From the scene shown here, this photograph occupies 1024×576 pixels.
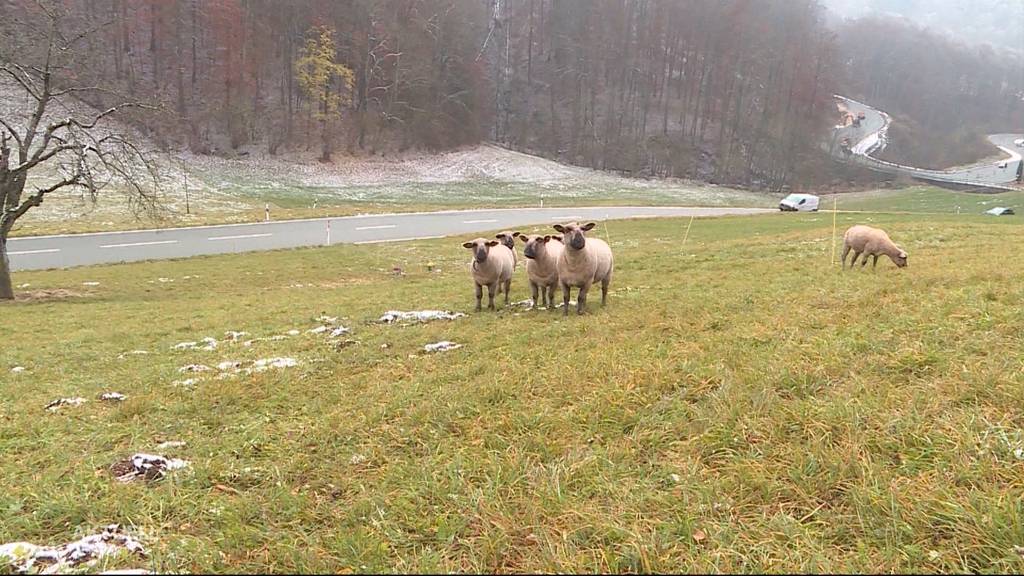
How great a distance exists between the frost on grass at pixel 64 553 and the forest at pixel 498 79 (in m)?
55.6

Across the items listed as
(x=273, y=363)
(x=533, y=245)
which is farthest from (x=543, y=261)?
(x=273, y=363)

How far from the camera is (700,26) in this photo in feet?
308

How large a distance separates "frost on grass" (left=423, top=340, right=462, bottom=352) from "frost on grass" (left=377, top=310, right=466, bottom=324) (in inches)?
105

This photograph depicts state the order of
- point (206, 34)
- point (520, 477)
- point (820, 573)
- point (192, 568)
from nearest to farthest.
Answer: point (820, 573)
point (192, 568)
point (520, 477)
point (206, 34)

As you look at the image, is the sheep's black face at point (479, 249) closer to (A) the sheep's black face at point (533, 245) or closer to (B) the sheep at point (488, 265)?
(B) the sheep at point (488, 265)

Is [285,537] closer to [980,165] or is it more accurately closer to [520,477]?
[520,477]

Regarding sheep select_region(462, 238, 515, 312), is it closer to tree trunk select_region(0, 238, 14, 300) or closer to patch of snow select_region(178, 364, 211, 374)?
patch of snow select_region(178, 364, 211, 374)

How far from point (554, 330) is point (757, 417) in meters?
5.06

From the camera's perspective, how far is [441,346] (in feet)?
30.4

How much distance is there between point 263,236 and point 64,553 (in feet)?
96.4

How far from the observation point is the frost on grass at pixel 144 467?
495 cm

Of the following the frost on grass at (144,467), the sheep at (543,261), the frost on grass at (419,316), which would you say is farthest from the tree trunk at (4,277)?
the frost on grass at (144,467)

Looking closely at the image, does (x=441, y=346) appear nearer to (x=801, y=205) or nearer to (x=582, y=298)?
(x=582, y=298)

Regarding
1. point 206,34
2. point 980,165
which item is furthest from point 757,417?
point 980,165
